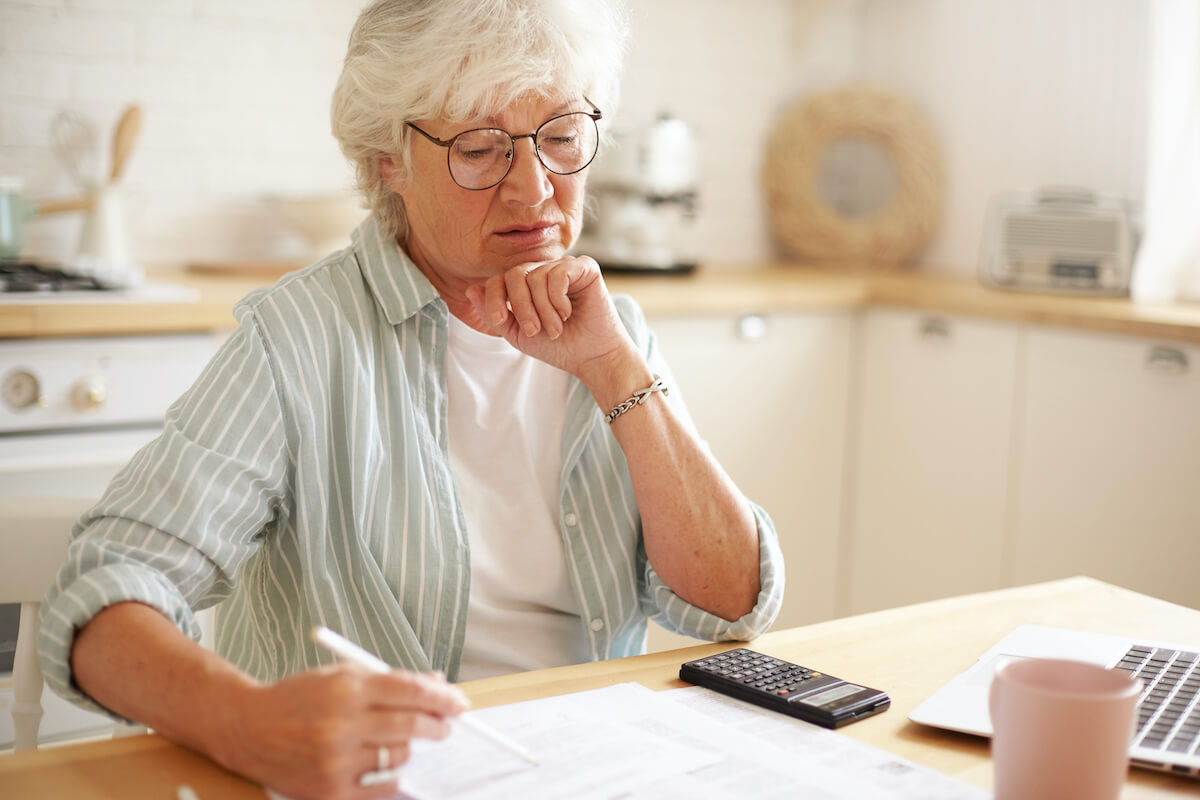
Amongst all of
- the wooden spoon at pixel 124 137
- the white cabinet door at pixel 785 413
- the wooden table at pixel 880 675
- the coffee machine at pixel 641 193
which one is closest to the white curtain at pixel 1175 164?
the white cabinet door at pixel 785 413

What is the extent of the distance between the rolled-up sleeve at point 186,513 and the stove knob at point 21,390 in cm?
90

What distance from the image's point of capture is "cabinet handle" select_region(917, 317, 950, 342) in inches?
103

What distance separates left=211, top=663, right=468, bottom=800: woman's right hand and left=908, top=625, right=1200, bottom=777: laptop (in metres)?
0.38

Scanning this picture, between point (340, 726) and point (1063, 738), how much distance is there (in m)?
0.44

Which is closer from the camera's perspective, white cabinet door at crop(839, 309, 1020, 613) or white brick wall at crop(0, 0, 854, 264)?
white brick wall at crop(0, 0, 854, 264)

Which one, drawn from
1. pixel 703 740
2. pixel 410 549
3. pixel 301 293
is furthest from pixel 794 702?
pixel 301 293

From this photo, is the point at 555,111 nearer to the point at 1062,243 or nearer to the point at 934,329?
the point at 934,329

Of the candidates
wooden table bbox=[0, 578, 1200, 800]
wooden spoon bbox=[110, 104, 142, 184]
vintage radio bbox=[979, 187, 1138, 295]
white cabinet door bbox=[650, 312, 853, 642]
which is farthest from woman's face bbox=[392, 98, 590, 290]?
vintage radio bbox=[979, 187, 1138, 295]

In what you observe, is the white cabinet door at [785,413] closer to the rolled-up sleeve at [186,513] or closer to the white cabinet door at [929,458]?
the white cabinet door at [929,458]

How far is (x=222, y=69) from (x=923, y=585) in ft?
6.30

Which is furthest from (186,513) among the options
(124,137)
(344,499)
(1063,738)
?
(124,137)

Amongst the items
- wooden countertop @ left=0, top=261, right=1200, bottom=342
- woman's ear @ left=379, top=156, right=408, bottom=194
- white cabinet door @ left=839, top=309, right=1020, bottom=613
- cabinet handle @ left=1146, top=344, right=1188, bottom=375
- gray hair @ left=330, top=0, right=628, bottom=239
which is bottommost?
white cabinet door @ left=839, top=309, right=1020, bottom=613

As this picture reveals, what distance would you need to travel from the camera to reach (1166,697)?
0.94 metres

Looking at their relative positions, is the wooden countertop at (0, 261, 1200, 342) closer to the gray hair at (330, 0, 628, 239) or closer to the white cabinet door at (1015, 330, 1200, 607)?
the white cabinet door at (1015, 330, 1200, 607)
